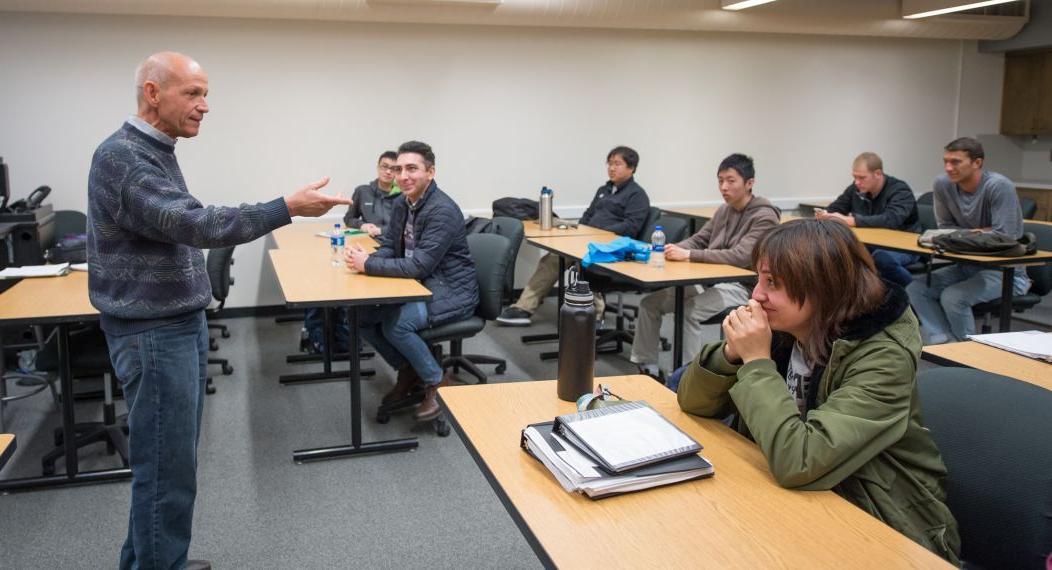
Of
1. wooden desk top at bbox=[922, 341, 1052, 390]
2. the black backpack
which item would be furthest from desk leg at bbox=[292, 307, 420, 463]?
the black backpack

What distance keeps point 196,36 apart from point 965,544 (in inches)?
223

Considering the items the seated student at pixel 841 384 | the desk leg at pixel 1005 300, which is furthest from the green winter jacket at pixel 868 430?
the desk leg at pixel 1005 300

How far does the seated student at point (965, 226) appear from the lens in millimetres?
4449

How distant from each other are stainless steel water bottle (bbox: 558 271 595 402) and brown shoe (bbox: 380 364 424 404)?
7.19 feet

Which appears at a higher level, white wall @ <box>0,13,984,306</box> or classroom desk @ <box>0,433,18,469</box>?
white wall @ <box>0,13,984,306</box>

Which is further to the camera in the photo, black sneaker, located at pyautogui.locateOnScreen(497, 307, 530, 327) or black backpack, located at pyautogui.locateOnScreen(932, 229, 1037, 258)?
black sneaker, located at pyautogui.locateOnScreen(497, 307, 530, 327)

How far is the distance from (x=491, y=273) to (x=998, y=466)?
8.72ft

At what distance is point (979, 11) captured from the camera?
7453 mm

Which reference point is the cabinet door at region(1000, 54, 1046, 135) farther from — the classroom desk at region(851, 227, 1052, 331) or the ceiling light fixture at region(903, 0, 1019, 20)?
the classroom desk at region(851, 227, 1052, 331)

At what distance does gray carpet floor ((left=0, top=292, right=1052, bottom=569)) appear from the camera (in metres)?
2.59

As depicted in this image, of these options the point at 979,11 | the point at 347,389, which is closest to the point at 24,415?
the point at 347,389

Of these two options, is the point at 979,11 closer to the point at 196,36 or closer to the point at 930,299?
the point at 930,299

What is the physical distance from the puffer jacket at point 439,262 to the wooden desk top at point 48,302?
3.78 feet

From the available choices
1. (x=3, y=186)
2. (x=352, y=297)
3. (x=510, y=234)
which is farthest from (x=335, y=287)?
(x=3, y=186)
